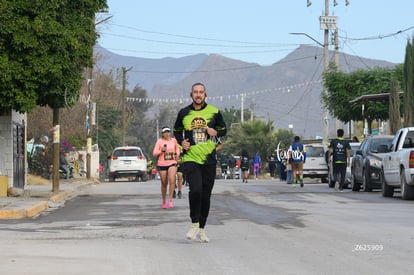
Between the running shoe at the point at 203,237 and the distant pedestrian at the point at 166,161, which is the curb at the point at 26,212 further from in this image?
the running shoe at the point at 203,237

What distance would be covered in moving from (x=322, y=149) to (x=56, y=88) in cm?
2210

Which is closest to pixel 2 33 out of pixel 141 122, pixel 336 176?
pixel 336 176

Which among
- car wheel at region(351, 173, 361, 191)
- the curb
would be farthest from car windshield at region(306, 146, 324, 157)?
the curb

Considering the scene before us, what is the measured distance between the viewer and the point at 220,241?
12.9 metres

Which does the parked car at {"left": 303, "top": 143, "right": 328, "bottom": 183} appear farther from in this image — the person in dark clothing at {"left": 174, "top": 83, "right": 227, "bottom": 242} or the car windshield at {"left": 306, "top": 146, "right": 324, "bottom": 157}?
the person in dark clothing at {"left": 174, "top": 83, "right": 227, "bottom": 242}

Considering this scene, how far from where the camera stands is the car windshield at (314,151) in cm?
4328

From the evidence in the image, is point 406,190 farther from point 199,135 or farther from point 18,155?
point 199,135

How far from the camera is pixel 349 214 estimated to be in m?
18.4

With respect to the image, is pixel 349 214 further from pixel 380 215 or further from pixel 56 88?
pixel 56 88

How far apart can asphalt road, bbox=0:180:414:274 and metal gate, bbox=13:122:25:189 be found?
6.33 metres

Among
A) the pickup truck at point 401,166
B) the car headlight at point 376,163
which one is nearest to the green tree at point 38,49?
the pickup truck at point 401,166

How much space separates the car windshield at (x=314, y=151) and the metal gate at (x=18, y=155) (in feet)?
57.2

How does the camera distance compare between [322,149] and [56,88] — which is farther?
[322,149]

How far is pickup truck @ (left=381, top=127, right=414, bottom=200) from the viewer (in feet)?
77.0
